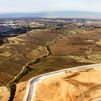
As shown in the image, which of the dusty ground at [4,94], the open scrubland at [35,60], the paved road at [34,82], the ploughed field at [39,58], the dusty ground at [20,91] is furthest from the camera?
the ploughed field at [39,58]

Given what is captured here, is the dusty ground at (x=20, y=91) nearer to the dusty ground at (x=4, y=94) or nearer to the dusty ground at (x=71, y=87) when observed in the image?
the dusty ground at (x=4, y=94)

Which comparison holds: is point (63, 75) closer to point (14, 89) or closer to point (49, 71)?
point (49, 71)

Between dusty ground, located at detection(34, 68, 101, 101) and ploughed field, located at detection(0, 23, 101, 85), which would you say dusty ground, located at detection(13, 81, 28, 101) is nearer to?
ploughed field, located at detection(0, 23, 101, 85)

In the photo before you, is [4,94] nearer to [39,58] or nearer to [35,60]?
[35,60]

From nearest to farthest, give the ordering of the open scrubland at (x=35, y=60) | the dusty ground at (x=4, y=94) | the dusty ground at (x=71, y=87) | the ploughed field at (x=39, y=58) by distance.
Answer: the dusty ground at (x=71, y=87)
the dusty ground at (x=4, y=94)
the open scrubland at (x=35, y=60)
the ploughed field at (x=39, y=58)

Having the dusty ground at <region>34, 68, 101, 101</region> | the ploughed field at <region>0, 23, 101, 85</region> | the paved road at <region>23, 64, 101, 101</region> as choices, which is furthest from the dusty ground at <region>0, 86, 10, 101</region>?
the dusty ground at <region>34, 68, 101, 101</region>

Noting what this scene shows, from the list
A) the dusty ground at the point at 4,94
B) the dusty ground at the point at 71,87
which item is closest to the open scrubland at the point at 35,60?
the dusty ground at the point at 4,94

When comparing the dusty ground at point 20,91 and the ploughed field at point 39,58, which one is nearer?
the dusty ground at point 20,91
